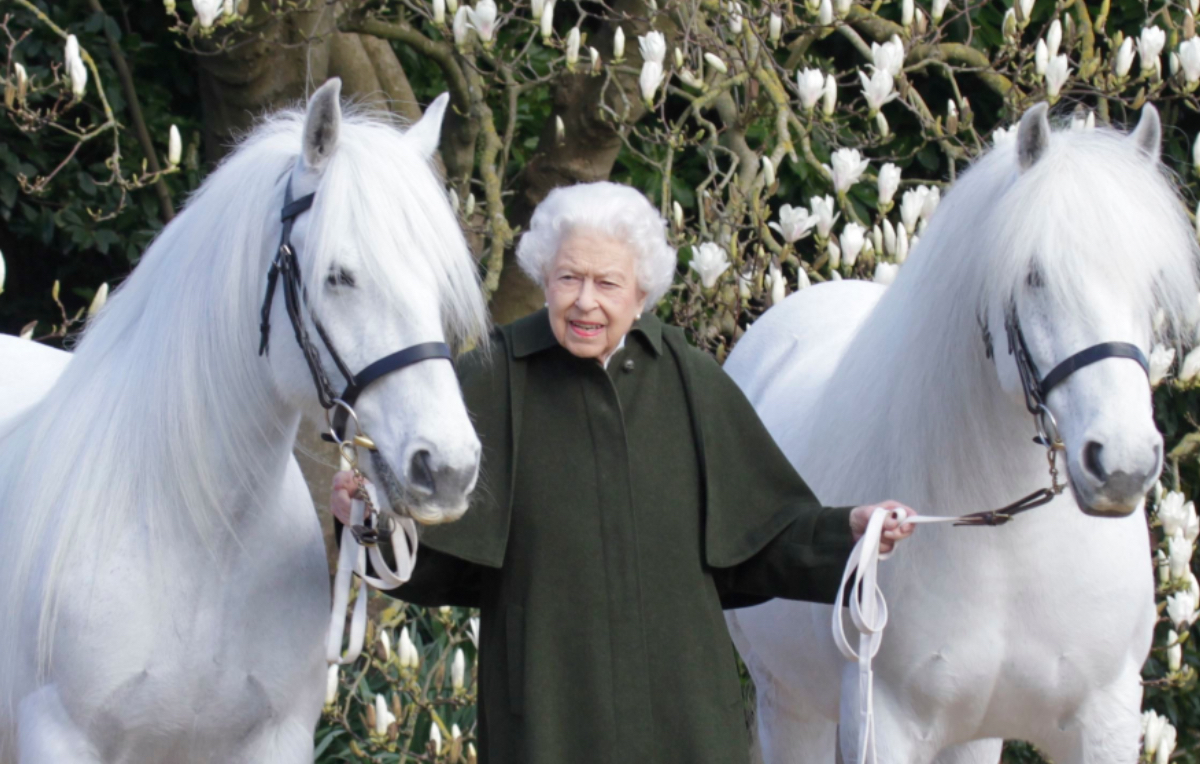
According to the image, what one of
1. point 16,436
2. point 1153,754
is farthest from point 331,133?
point 1153,754

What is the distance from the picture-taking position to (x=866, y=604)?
8.14 feet

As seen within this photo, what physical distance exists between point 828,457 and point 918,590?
1.45 ft

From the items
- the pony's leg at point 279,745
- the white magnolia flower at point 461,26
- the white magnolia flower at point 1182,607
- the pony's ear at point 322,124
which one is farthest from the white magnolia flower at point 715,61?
the pony's leg at point 279,745

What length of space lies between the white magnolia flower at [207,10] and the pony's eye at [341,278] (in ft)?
6.15

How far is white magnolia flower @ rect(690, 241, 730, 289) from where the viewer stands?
4.05 meters

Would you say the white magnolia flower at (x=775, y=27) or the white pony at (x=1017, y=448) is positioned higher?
the white magnolia flower at (x=775, y=27)

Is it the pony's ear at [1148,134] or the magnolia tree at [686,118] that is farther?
the magnolia tree at [686,118]

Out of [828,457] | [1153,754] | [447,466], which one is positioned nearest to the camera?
[447,466]

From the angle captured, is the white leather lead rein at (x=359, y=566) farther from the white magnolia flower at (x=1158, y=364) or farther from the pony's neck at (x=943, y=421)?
the white magnolia flower at (x=1158, y=364)

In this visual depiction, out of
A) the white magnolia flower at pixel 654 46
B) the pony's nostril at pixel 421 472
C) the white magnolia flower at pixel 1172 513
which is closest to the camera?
the pony's nostril at pixel 421 472

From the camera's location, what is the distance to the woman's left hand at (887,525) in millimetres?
2486

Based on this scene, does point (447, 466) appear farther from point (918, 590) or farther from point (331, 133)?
point (918, 590)

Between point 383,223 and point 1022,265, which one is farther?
point 1022,265

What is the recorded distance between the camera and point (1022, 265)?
247cm
